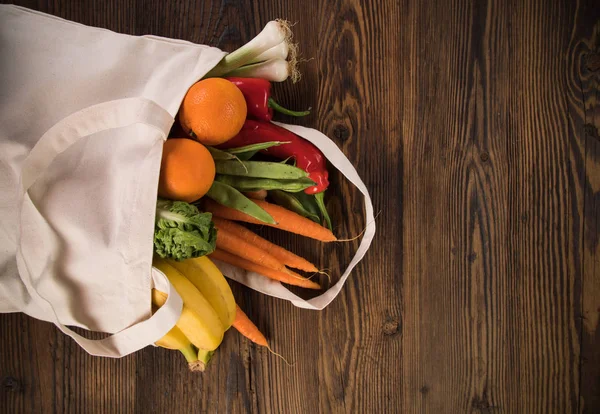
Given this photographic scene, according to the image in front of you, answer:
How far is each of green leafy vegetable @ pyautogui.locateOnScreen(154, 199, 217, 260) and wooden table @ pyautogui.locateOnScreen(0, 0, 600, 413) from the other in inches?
10.3

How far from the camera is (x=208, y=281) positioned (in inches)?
29.4

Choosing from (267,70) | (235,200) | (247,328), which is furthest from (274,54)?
(247,328)

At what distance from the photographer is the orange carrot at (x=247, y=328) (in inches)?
33.1

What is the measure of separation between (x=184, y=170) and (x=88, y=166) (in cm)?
16

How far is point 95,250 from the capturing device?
665 millimetres

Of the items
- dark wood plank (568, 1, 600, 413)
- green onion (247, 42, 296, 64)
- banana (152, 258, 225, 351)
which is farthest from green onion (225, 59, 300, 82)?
dark wood plank (568, 1, 600, 413)

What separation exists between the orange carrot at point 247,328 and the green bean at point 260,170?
0.27 m

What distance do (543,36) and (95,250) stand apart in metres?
0.90

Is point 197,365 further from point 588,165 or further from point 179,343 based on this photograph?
point 588,165

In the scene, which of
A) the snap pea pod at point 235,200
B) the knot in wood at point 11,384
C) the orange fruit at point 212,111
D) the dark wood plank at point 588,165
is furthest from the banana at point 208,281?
the dark wood plank at point 588,165

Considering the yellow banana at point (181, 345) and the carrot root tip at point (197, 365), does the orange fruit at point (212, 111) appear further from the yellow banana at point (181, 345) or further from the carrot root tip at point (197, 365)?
the carrot root tip at point (197, 365)

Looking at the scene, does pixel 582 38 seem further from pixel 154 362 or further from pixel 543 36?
pixel 154 362

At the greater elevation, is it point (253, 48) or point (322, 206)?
point (253, 48)

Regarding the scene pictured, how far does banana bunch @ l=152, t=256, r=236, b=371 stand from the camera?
69 centimetres
